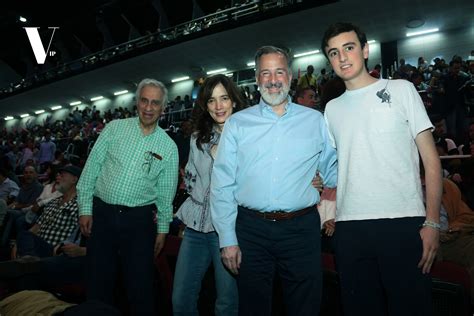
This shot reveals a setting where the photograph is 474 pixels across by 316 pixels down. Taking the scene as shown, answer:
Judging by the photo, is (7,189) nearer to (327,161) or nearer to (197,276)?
(197,276)

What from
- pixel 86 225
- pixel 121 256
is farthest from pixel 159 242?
pixel 86 225

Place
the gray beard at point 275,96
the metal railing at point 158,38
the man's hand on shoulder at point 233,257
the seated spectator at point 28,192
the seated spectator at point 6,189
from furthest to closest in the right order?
the metal railing at point 158,38 → the seated spectator at point 6,189 → the seated spectator at point 28,192 → the gray beard at point 275,96 → the man's hand on shoulder at point 233,257

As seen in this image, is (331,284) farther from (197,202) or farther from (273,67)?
(273,67)

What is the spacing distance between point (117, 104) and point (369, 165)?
25.2 meters

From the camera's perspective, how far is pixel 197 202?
241 centimetres

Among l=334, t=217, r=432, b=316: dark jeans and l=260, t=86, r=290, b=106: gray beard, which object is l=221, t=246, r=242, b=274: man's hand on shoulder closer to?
l=334, t=217, r=432, b=316: dark jeans

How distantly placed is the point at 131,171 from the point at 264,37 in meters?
14.2

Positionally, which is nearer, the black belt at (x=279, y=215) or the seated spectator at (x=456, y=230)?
the black belt at (x=279, y=215)

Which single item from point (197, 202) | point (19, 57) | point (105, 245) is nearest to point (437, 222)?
point (197, 202)

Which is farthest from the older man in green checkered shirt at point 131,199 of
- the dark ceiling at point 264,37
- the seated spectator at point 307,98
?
the dark ceiling at point 264,37

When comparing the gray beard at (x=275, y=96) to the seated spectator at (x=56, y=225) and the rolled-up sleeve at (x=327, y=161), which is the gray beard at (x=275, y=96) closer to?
the rolled-up sleeve at (x=327, y=161)

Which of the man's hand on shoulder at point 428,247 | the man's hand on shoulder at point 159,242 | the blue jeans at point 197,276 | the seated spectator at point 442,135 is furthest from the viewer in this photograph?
the seated spectator at point 442,135

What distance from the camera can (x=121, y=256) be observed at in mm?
2555

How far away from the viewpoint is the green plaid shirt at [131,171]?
2.58 metres
